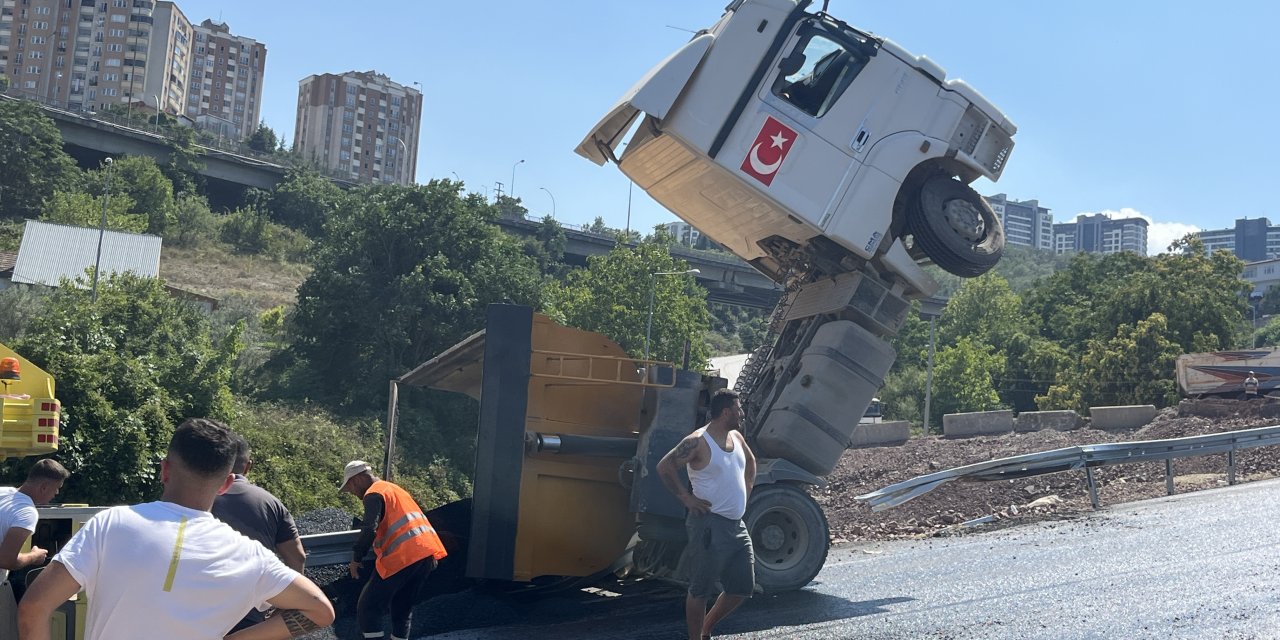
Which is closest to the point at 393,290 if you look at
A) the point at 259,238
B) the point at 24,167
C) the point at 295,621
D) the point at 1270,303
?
the point at 295,621

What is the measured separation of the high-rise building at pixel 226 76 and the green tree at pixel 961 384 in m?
132

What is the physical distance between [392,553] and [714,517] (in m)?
1.68

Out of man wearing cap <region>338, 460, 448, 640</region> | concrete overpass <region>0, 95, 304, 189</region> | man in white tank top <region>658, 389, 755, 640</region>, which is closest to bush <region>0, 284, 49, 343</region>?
man wearing cap <region>338, 460, 448, 640</region>

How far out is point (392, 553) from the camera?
5.75 metres

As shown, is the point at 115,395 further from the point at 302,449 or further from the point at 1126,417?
the point at 1126,417

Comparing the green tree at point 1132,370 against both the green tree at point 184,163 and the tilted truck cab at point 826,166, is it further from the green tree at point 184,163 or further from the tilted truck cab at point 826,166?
the green tree at point 184,163

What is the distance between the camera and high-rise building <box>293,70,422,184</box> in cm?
15625

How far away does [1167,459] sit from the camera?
1175 cm

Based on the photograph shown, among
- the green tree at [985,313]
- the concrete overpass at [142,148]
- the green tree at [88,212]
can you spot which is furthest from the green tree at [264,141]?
the green tree at [985,313]

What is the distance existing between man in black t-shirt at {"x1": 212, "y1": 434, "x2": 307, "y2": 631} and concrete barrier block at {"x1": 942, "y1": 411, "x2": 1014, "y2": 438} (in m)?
19.3

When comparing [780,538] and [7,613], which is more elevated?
[780,538]

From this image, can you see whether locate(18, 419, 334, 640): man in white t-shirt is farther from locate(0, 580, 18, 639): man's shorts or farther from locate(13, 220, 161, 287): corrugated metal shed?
locate(13, 220, 161, 287): corrugated metal shed

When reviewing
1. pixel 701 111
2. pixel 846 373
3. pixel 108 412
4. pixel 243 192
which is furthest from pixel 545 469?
pixel 243 192

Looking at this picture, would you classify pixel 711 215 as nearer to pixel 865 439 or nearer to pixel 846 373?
pixel 846 373
